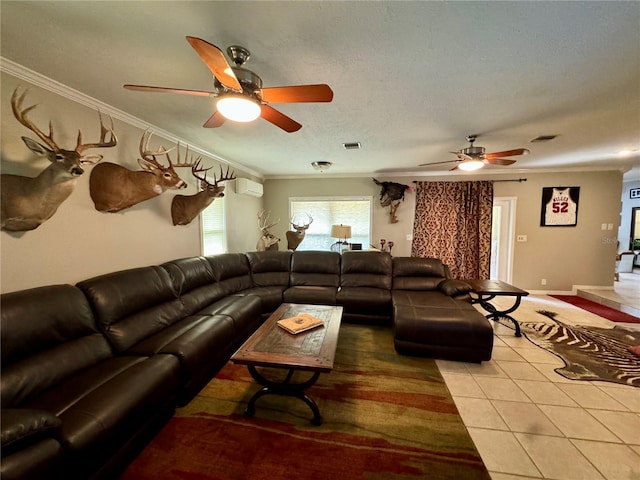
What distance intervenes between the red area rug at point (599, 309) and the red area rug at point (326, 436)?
12.2ft

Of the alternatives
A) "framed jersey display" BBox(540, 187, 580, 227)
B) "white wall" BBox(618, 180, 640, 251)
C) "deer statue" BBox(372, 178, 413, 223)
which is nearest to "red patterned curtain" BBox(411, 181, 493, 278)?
"deer statue" BBox(372, 178, 413, 223)

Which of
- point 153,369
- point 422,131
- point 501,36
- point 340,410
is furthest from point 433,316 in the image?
point 153,369

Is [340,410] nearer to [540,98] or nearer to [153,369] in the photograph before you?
[153,369]

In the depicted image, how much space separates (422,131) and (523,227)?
12.5 ft

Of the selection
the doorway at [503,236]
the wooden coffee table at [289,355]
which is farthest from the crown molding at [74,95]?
the doorway at [503,236]

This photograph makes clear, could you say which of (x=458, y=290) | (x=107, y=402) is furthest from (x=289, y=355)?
(x=458, y=290)

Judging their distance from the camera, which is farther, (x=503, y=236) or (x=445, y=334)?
(x=503, y=236)

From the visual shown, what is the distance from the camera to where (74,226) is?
6.82ft

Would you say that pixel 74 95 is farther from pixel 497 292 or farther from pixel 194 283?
pixel 497 292

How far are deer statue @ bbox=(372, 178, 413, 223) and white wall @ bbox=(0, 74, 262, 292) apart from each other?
3.96 metres

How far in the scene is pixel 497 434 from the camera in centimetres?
171

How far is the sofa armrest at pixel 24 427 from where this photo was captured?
3.27ft

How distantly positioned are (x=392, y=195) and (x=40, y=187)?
16.4ft

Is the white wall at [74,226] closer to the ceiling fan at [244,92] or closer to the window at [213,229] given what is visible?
the window at [213,229]
